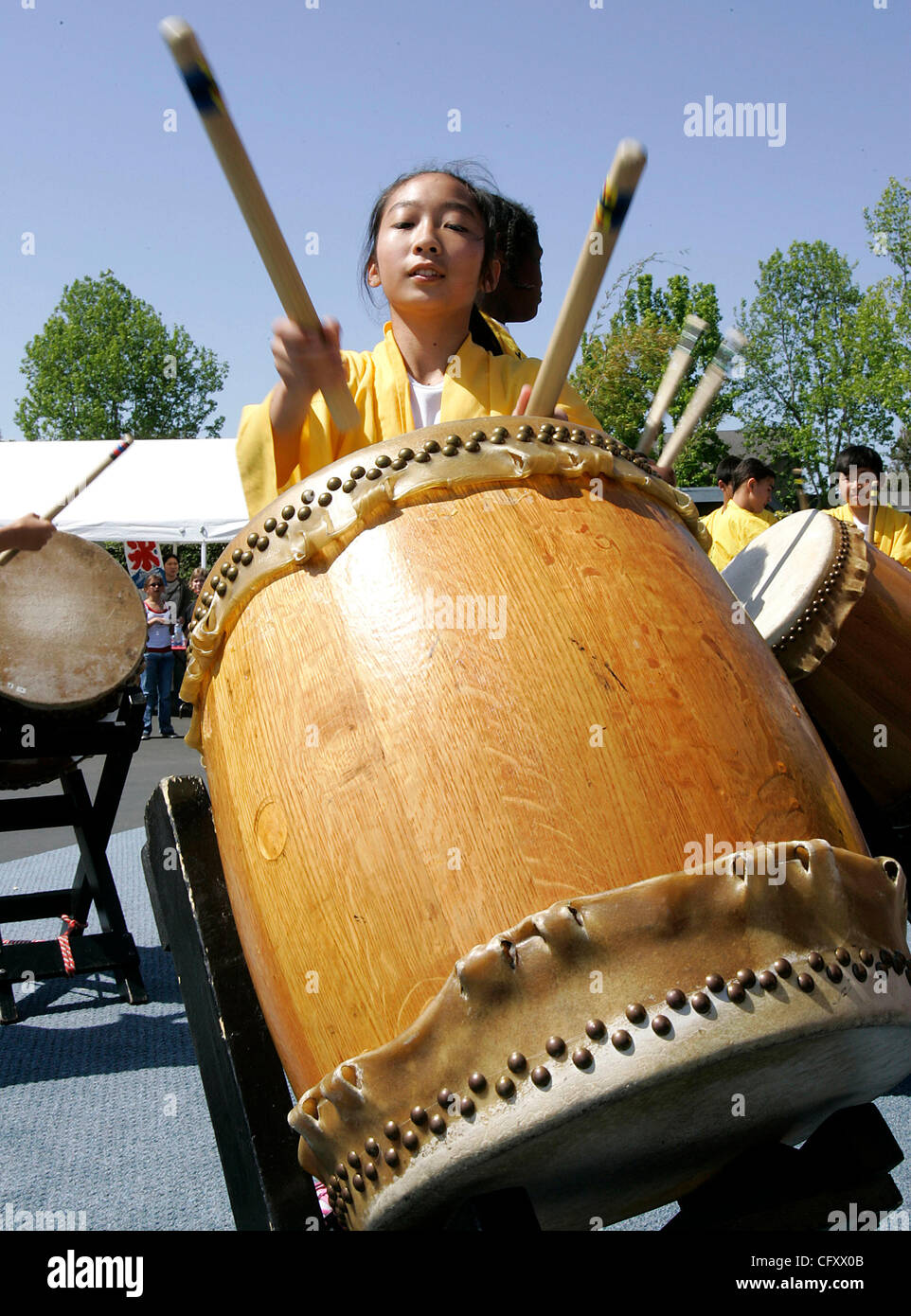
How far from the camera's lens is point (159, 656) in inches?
383

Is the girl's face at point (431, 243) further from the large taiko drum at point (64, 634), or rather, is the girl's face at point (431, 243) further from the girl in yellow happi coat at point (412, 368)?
the large taiko drum at point (64, 634)

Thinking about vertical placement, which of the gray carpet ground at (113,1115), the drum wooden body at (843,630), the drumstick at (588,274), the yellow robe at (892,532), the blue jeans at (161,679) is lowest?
the blue jeans at (161,679)

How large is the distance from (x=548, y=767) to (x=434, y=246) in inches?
35.2

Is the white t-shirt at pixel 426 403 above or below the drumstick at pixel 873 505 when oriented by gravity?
above

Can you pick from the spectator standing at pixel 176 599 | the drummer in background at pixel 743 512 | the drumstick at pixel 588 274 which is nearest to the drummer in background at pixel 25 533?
the drumstick at pixel 588 274

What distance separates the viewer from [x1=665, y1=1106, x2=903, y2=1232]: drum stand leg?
1.10 m

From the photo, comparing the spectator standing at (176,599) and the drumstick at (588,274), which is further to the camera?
the spectator standing at (176,599)

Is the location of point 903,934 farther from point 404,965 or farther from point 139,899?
point 139,899

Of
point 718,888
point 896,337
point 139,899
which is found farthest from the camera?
point 896,337

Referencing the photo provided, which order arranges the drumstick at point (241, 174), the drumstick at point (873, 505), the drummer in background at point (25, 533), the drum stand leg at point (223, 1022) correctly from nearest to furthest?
the drumstick at point (241, 174) → the drum stand leg at point (223, 1022) → the drummer in background at point (25, 533) → the drumstick at point (873, 505)

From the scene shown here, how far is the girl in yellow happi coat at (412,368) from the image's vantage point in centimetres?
145

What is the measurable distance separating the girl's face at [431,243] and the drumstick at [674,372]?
339 mm
